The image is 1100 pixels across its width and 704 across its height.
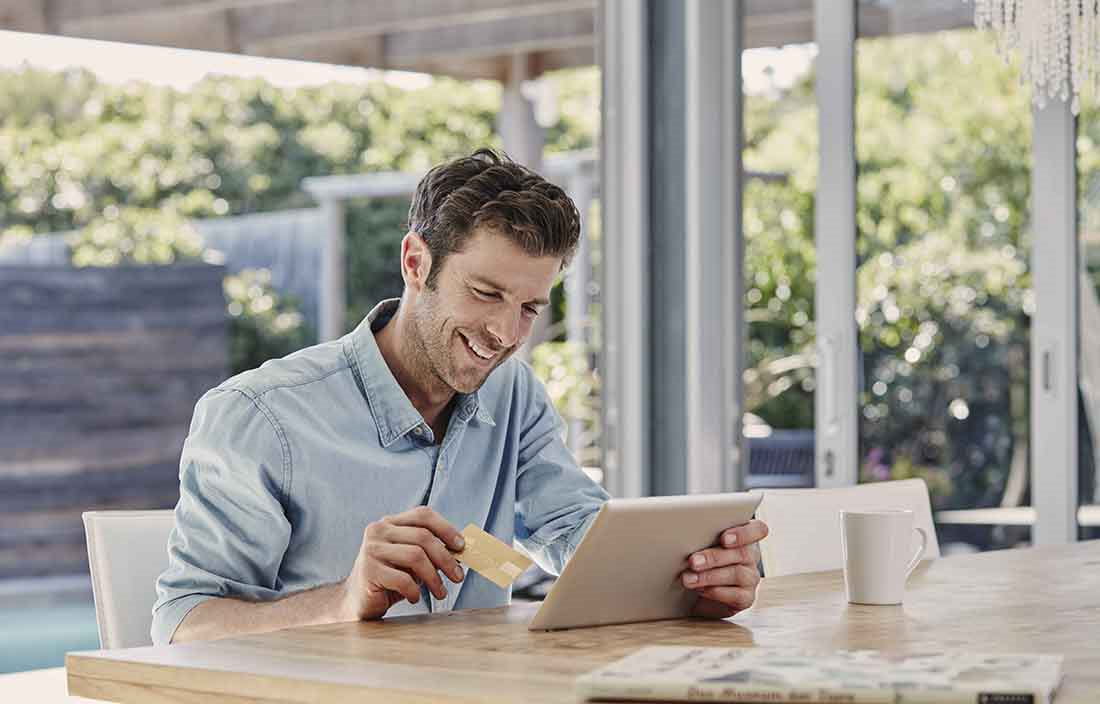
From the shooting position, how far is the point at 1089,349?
13.1 feet

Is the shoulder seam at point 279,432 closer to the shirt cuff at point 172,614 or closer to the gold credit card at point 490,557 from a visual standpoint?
the shirt cuff at point 172,614

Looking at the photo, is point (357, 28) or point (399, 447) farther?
point (357, 28)

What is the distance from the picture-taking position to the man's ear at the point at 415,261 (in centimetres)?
191

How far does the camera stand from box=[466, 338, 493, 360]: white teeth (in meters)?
1.87

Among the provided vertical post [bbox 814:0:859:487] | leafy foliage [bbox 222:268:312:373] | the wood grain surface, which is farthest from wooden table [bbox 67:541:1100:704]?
leafy foliage [bbox 222:268:312:373]

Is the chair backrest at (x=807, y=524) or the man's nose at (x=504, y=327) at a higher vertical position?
the man's nose at (x=504, y=327)

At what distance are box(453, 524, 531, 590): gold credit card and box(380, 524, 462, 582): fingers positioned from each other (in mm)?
29

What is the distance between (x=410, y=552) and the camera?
151 centimetres

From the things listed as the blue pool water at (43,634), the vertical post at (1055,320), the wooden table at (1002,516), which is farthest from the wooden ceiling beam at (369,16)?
the wooden table at (1002,516)

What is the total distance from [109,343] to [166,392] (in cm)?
39

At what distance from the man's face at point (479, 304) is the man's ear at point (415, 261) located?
1.0 inches

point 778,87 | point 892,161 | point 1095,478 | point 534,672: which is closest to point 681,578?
point 534,672

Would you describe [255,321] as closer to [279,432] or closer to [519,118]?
[519,118]

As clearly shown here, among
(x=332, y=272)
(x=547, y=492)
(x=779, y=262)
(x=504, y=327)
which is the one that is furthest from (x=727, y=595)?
(x=332, y=272)
